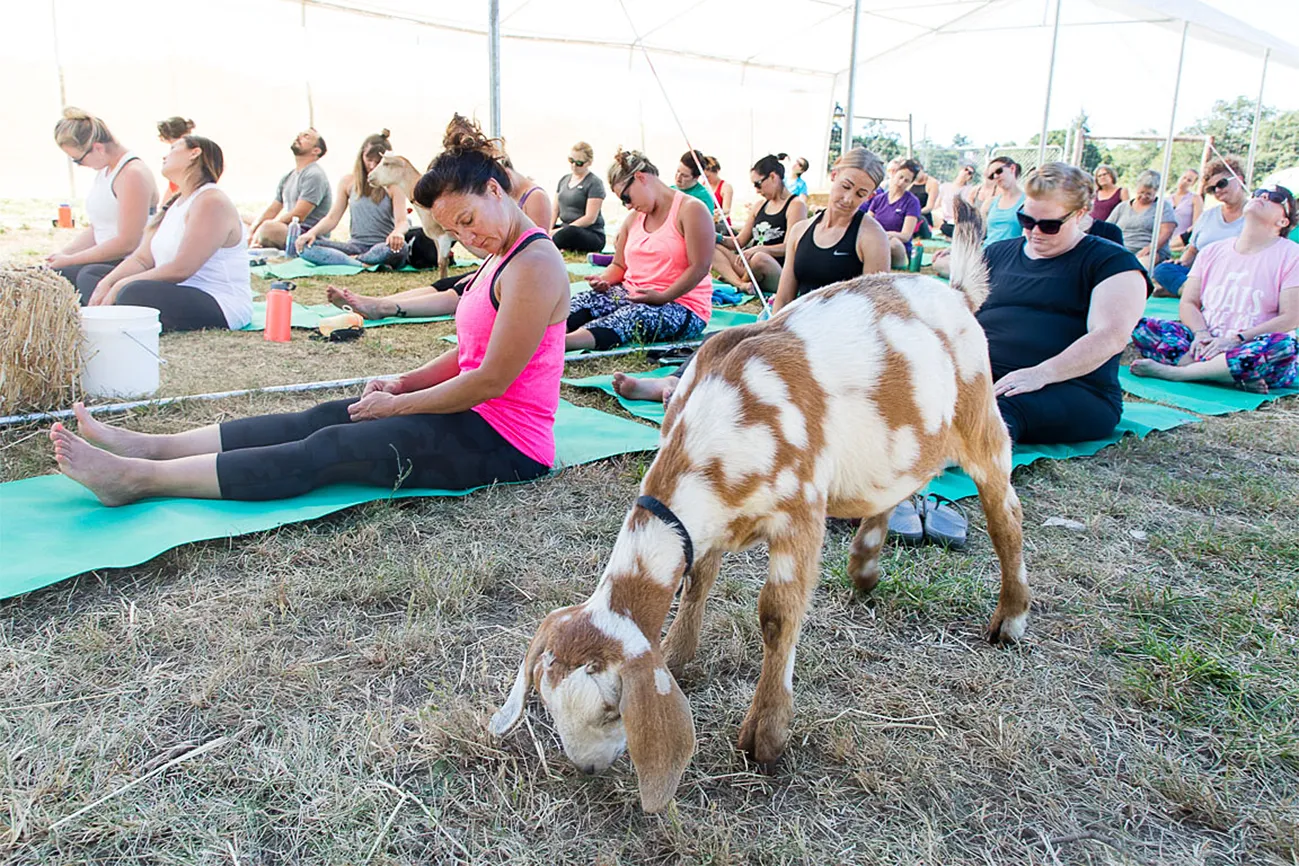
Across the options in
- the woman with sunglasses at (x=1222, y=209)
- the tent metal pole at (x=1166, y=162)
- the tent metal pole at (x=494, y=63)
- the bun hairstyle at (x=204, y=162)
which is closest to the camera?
the bun hairstyle at (x=204, y=162)

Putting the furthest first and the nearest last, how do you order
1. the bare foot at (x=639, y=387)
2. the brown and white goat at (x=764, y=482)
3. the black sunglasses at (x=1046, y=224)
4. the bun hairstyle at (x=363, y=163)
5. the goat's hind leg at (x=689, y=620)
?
the bun hairstyle at (x=363, y=163)
the bare foot at (x=639, y=387)
the black sunglasses at (x=1046, y=224)
the goat's hind leg at (x=689, y=620)
the brown and white goat at (x=764, y=482)

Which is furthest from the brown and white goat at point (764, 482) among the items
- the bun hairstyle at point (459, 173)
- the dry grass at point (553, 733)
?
the bun hairstyle at point (459, 173)

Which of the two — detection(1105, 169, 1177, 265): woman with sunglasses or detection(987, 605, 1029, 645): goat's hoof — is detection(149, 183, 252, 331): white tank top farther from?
detection(1105, 169, 1177, 265): woman with sunglasses

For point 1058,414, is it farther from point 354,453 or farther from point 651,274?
point 354,453

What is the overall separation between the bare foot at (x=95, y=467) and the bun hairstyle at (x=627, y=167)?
422 cm

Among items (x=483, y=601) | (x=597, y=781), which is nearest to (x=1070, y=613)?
(x=597, y=781)

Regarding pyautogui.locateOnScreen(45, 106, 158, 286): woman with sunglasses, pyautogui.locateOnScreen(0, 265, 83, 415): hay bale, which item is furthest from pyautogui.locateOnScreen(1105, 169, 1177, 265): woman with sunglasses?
pyautogui.locateOnScreen(0, 265, 83, 415): hay bale

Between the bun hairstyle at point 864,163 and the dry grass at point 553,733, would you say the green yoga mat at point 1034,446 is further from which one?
the bun hairstyle at point 864,163

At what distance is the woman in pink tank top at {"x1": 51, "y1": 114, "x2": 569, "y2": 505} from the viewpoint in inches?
135

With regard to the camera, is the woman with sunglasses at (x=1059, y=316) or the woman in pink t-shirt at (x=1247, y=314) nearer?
the woman with sunglasses at (x=1059, y=316)

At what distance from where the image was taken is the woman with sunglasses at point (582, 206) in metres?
12.1

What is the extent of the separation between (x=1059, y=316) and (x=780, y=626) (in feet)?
10.8

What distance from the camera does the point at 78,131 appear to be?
645 cm

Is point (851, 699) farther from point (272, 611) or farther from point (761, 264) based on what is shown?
point (761, 264)
